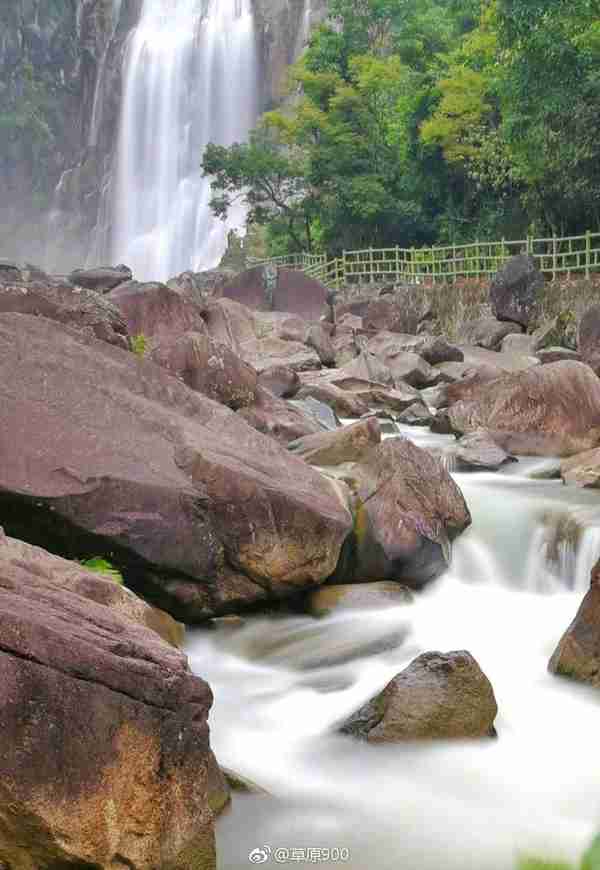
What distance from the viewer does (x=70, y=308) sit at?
9.81 meters

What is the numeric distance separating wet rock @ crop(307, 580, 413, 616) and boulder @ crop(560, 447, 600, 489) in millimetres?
3513

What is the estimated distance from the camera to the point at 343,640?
283 inches

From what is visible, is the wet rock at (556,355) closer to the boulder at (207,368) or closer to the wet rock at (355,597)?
the boulder at (207,368)

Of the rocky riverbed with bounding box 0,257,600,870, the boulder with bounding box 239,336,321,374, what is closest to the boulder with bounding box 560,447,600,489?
the rocky riverbed with bounding box 0,257,600,870

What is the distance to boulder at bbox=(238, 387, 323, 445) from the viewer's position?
11.1m

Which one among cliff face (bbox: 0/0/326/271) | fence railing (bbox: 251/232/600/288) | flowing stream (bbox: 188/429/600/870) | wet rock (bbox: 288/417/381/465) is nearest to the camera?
flowing stream (bbox: 188/429/600/870)

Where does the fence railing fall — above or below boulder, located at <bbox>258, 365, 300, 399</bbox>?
above

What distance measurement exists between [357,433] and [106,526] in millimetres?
4001

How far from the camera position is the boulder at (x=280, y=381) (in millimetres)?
15289

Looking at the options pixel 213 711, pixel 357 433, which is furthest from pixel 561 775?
pixel 357 433

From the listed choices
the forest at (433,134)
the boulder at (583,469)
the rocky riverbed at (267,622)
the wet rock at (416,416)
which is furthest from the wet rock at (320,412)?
the forest at (433,134)

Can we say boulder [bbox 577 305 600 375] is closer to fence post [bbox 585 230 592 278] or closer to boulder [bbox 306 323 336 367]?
boulder [bbox 306 323 336 367]

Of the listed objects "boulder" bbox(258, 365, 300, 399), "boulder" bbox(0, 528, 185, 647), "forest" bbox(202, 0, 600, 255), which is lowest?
"boulder" bbox(0, 528, 185, 647)

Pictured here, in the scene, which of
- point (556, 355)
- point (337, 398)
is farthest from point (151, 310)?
point (556, 355)
